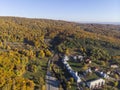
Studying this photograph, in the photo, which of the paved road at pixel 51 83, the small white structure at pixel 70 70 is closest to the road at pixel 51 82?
the paved road at pixel 51 83

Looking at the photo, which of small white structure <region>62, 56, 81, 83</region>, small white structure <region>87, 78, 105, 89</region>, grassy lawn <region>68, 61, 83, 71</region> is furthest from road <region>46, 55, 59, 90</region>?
grassy lawn <region>68, 61, 83, 71</region>

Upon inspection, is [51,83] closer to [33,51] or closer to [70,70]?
[70,70]

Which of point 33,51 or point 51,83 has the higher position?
point 33,51

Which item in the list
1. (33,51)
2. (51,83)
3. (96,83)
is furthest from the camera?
(33,51)

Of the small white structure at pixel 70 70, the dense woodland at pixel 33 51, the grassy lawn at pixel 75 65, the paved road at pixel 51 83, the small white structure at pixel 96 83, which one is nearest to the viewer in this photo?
the dense woodland at pixel 33 51

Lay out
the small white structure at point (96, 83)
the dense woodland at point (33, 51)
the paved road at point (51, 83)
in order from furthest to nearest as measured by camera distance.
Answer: the small white structure at point (96, 83) → the paved road at point (51, 83) → the dense woodland at point (33, 51)

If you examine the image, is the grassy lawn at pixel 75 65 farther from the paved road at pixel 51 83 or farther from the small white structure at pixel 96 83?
the small white structure at pixel 96 83

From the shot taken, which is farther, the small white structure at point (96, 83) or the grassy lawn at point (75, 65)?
the grassy lawn at point (75, 65)

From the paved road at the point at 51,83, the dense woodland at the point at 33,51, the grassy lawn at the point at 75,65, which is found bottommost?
the paved road at the point at 51,83

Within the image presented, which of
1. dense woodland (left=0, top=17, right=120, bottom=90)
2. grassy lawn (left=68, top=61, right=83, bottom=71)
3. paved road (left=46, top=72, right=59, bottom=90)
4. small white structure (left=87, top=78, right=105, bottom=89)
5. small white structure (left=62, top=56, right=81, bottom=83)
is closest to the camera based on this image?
dense woodland (left=0, top=17, right=120, bottom=90)

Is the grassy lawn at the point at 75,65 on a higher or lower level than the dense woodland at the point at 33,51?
lower

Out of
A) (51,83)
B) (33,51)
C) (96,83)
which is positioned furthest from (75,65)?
(33,51)

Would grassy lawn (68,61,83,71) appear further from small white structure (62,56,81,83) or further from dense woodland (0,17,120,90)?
dense woodland (0,17,120,90)
